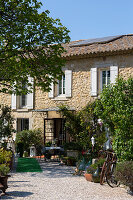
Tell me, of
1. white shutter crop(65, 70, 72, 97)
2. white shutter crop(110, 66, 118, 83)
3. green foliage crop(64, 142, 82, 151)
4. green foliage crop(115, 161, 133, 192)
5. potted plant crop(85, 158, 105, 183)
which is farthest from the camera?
white shutter crop(65, 70, 72, 97)

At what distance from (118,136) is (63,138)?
8621 millimetres

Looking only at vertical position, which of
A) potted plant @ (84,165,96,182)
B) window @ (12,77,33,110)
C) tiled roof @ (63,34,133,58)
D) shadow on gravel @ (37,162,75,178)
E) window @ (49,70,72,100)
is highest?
tiled roof @ (63,34,133,58)

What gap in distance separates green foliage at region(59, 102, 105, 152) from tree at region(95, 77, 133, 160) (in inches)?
185

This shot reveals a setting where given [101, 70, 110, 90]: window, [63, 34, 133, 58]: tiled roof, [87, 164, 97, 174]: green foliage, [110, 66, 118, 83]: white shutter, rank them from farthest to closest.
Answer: [101, 70, 110, 90]: window → [110, 66, 118, 83]: white shutter → [63, 34, 133, 58]: tiled roof → [87, 164, 97, 174]: green foliage

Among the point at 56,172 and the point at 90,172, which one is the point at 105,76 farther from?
the point at 90,172

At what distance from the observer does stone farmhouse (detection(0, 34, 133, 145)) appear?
51.2ft

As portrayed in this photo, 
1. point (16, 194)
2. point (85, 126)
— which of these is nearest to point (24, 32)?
point (85, 126)

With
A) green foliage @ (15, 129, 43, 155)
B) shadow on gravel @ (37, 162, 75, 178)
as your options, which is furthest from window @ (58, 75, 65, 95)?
shadow on gravel @ (37, 162, 75, 178)

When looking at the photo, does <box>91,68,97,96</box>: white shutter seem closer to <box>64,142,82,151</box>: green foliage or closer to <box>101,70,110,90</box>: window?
<box>101,70,110,90</box>: window

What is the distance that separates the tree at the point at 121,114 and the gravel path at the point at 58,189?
1.07 metres

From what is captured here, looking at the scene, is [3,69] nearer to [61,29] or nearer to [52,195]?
[61,29]

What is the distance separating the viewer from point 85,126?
14.5 meters

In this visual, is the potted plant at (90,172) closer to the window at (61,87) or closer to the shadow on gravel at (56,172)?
the shadow on gravel at (56,172)

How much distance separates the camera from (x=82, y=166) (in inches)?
420
